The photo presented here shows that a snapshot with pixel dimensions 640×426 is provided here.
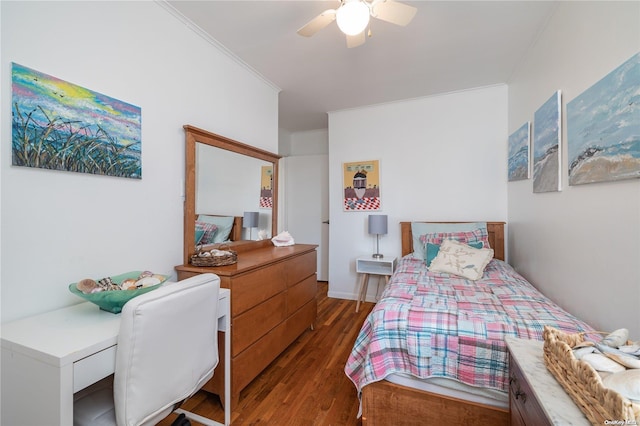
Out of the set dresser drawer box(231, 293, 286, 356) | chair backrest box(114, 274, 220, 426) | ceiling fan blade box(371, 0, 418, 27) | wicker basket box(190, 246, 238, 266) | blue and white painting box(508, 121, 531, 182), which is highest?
ceiling fan blade box(371, 0, 418, 27)

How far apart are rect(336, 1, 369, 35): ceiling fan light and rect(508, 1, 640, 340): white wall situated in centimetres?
116

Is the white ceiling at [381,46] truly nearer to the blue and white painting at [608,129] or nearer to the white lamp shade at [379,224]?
the blue and white painting at [608,129]

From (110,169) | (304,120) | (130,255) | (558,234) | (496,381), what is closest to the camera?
(496,381)

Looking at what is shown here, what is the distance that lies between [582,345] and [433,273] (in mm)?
1468

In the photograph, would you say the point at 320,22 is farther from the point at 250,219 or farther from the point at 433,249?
the point at 433,249

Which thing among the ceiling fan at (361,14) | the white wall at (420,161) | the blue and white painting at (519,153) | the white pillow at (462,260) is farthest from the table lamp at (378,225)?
the ceiling fan at (361,14)

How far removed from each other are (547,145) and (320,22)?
1.74m

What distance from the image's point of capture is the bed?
1.22 metres

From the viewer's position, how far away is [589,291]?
143cm

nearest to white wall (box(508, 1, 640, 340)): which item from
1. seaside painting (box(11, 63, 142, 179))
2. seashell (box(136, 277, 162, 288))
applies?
seashell (box(136, 277, 162, 288))

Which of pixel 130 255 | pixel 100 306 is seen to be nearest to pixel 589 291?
pixel 100 306

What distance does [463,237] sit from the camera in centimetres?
274

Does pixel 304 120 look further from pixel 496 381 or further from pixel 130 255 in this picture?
pixel 496 381

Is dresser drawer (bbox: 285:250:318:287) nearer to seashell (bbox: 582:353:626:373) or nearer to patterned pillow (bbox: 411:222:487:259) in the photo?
patterned pillow (bbox: 411:222:487:259)
